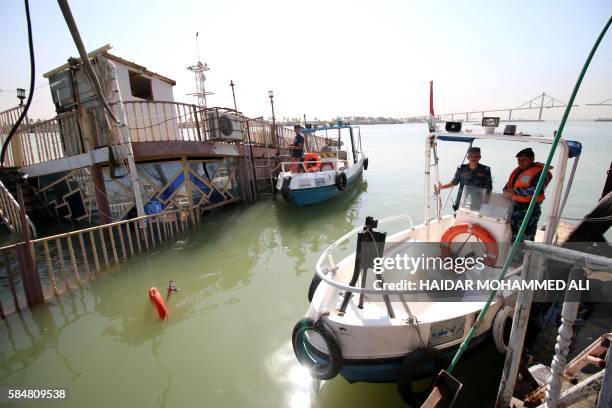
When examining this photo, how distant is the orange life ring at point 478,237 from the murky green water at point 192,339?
1.31 m

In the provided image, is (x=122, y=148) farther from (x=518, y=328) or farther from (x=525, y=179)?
(x=518, y=328)

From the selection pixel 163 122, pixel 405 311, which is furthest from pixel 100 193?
pixel 405 311

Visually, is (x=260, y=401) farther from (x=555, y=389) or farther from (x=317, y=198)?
(x=317, y=198)

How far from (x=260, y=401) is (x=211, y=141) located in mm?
9794

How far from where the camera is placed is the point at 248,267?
7859 millimetres

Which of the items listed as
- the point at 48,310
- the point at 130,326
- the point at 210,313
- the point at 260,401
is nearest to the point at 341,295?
the point at 260,401

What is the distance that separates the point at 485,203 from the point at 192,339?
5155mm

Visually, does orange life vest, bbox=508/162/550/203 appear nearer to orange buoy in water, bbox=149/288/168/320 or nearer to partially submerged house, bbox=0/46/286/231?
orange buoy in water, bbox=149/288/168/320

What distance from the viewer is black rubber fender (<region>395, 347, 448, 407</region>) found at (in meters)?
3.17

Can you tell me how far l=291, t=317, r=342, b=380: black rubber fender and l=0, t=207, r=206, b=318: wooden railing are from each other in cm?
509

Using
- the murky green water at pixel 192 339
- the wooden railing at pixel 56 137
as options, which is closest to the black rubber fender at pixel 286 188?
the murky green water at pixel 192 339

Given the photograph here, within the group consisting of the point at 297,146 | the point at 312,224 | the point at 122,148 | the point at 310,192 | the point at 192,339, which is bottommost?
the point at 192,339

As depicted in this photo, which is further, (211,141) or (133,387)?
(211,141)

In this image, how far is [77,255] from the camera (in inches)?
349
